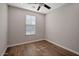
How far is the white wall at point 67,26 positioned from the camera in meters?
2.69

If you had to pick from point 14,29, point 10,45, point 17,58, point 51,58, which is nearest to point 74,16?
point 51,58

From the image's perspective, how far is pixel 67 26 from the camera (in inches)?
122

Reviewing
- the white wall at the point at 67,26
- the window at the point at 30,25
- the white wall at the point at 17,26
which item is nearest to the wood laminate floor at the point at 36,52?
the white wall at the point at 67,26

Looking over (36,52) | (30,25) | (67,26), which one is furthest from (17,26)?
(67,26)

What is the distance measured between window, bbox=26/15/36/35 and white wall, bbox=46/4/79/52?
1.60m

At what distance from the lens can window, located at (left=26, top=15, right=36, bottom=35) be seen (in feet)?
13.8

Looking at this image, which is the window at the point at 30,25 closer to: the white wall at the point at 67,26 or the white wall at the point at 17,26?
the white wall at the point at 17,26

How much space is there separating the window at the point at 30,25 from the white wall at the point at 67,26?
1596mm

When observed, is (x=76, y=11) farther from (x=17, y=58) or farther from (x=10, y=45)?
(x=10, y=45)

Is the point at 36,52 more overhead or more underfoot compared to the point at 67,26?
more underfoot

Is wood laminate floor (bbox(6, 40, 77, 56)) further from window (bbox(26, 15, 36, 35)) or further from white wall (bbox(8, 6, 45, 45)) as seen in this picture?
window (bbox(26, 15, 36, 35))

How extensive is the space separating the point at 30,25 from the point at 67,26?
2.48 m

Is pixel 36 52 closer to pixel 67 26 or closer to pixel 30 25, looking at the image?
pixel 67 26

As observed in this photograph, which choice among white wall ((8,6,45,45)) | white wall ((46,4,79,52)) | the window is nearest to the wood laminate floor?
white wall ((46,4,79,52))
